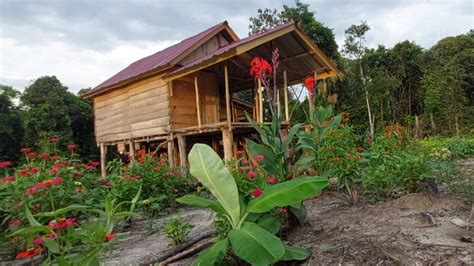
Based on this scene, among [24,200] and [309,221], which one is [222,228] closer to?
[309,221]

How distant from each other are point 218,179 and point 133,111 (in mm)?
10696

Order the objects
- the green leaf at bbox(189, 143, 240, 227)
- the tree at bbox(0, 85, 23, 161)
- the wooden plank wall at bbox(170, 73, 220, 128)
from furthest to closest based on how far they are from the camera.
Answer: the tree at bbox(0, 85, 23, 161) → the wooden plank wall at bbox(170, 73, 220, 128) → the green leaf at bbox(189, 143, 240, 227)

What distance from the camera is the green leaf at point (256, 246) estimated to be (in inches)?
83.6

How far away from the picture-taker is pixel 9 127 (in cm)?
2200

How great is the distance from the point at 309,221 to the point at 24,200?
118 inches

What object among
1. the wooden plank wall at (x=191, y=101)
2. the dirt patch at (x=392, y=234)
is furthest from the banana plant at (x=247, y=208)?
the wooden plank wall at (x=191, y=101)

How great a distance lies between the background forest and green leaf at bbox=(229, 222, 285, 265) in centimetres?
1286

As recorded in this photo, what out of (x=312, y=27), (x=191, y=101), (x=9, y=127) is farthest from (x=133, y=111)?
(x=9, y=127)

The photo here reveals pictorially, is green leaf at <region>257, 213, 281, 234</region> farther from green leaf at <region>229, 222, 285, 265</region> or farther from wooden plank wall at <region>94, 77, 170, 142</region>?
wooden plank wall at <region>94, 77, 170, 142</region>

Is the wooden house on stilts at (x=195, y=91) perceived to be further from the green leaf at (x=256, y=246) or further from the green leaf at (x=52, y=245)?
the green leaf at (x=52, y=245)

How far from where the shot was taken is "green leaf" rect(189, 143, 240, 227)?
263 centimetres

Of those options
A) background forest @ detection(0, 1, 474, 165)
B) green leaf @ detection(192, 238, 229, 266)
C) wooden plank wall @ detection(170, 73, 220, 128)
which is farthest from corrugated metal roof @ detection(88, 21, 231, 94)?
green leaf @ detection(192, 238, 229, 266)

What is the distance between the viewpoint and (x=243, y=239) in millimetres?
2283

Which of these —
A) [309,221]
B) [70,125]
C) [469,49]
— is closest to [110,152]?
[70,125]
